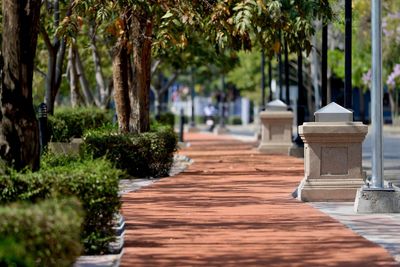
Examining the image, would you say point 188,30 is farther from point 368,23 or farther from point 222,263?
point 368,23

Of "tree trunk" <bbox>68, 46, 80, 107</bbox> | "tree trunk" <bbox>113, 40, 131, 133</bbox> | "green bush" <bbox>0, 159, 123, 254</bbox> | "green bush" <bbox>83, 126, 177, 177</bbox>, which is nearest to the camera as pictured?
"green bush" <bbox>0, 159, 123, 254</bbox>

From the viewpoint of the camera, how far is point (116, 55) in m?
28.4

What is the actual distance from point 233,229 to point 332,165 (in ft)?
15.8

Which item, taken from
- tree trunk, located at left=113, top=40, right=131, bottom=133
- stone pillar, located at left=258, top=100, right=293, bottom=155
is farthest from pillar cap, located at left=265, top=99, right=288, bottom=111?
tree trunk, located at left=113, top=40, right=131, bottom=133

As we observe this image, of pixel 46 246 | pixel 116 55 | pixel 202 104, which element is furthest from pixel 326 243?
pixel 202 104

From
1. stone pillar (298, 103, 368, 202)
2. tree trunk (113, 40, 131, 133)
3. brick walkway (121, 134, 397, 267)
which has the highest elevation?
tree trunk (113, 40, 131, 133)

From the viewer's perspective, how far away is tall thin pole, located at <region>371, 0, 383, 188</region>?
58.7 feet

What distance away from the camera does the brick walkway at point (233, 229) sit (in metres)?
12.4

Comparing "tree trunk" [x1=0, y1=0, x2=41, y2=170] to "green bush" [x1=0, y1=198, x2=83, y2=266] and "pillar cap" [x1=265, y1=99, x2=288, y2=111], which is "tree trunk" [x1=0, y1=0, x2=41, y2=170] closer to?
"green bush" [x1=0, y1=198, x2=83, y2=266]

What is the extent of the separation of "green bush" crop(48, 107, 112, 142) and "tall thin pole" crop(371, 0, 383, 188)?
521 inches

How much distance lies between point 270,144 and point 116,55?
1249cm

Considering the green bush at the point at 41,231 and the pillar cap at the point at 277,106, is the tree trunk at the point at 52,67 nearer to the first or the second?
the pillar cap at the point at 277,106

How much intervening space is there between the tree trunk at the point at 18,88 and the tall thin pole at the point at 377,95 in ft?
20.4

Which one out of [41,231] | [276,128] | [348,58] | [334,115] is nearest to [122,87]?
[348,58]
